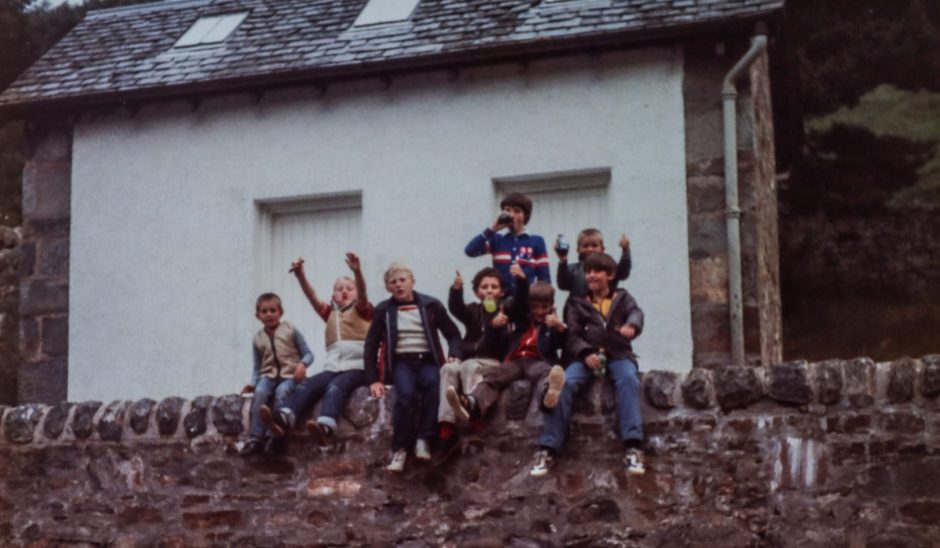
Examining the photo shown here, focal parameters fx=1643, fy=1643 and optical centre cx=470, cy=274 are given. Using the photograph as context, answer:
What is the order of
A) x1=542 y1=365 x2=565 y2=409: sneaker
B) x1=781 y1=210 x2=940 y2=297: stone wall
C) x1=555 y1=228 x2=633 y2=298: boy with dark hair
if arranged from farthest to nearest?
x1=781 y1=210 x2=940 y2=297: stone wall
x1=555 y1=228 x2=633 y2=298: boy with dark hair
x1=542 y1=365 x2=565 y2=409: sneaker

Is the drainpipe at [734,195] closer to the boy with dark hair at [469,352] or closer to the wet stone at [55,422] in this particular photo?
the boy with dark hair at [469,352]

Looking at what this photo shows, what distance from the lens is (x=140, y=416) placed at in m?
10.6

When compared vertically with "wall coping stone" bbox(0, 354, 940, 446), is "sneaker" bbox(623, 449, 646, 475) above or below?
below

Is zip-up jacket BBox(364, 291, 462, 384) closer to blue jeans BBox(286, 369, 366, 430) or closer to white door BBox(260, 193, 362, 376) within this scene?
blue jeans BBox(286, 369, 366, 430)

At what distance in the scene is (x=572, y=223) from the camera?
13500 millimetres

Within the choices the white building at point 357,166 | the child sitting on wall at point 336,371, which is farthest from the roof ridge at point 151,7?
the child sitting on wall at point 336,371

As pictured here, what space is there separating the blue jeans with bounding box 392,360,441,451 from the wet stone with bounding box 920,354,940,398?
277 centimetres

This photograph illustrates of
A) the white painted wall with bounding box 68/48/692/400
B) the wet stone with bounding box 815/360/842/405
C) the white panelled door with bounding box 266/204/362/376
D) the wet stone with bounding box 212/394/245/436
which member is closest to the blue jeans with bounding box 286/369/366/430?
the wet stone with bounding box 212/394/245/436

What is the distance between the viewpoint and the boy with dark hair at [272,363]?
10.2 metres

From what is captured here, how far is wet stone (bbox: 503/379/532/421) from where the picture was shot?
9.58m

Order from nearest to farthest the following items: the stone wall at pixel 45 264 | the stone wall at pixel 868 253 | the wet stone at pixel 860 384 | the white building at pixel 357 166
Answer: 1. the wet stone at pixel 860 384
2. the white building at pixel 357 166
3. the stone wall at pixel 45 264
4. the stone wall at pixel 868 253

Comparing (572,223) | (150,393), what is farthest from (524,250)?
(150,393)

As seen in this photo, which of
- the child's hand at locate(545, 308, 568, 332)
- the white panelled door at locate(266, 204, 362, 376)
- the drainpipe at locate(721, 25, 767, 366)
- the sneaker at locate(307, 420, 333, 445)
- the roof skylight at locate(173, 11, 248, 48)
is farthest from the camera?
the roof skylight at locate(173, 11, 248, 48)

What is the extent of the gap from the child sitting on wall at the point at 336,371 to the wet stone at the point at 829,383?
282cm
